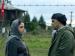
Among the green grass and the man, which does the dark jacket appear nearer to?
the man

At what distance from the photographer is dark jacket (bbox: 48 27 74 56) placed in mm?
8117

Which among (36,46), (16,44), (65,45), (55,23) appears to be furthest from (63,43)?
(36,46)

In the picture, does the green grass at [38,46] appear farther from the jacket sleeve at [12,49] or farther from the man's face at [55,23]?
the jacket sleeve at [12,49]

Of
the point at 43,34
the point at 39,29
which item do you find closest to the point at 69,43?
the point at 43,34

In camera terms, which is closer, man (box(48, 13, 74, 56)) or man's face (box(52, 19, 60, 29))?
man (box(48, 13, 74, 56))

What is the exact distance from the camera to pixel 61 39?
26.8 feet

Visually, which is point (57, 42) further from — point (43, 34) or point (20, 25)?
point (43, 34)

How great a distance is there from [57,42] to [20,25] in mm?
748

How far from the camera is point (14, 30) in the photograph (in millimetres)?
8055

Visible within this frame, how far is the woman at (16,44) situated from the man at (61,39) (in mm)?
577

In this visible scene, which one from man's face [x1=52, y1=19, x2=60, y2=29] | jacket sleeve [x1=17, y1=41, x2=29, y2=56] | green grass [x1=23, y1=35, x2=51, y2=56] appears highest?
man's face [x1=52, y1=19, x2=60, y2=29]

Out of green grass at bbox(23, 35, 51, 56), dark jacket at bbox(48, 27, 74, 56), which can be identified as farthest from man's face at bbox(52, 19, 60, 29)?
green grass at bbox(23, 35, 51, 56)

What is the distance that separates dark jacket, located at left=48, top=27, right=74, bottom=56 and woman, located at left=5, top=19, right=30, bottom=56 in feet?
1.88

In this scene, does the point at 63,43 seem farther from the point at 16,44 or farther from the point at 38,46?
the point at 38,46
